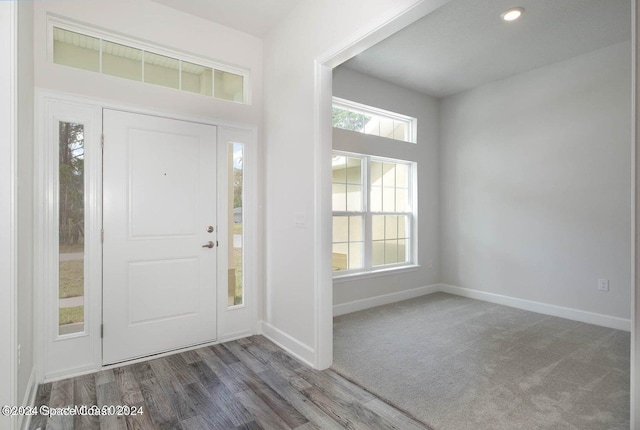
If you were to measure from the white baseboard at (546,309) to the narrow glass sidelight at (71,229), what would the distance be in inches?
183

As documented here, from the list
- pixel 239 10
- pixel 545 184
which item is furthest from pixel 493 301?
pixel 239 10

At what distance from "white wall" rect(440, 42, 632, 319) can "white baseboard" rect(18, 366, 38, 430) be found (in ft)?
16.1

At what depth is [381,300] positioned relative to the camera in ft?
14.4

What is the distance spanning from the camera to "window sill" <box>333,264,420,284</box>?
158 inches

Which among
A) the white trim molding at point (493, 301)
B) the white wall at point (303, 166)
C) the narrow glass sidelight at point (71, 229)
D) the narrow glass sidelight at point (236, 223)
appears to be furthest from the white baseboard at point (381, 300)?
the narrow glass sidelight at point (71, 229)

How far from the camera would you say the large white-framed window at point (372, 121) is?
4.16 meters

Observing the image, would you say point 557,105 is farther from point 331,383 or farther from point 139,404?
point 139,404

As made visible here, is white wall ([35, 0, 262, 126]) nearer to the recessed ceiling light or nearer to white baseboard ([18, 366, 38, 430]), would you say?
white baseboard ([18, 366, 38, 430])

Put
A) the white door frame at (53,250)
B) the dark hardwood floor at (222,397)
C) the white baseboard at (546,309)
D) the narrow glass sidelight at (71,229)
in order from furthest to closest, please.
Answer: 1. the white baseboard at (546,309)
2. the narrow glass sidelight at (71,229)
3. the white door frame at (53,250)
4. the dark hardwood floor at (222,397)

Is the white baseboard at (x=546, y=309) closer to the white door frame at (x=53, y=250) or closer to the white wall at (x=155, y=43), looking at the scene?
the white wall at (x=155, y=43)

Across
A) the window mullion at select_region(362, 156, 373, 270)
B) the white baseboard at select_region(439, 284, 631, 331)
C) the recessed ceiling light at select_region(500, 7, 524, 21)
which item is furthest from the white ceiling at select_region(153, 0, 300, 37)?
the white baseboard at select_region(439, 284, 631, 331)

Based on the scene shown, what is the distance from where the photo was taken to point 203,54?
304 centimetres

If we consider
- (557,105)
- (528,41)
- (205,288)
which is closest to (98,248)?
(205,288)

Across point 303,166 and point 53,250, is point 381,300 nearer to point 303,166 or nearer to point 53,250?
point 303,166
